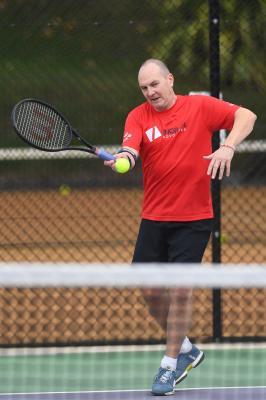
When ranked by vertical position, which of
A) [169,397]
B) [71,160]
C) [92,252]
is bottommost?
[169,397]

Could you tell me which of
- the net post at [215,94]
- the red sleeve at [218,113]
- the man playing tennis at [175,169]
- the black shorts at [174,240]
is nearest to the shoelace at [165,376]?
the man playing tennis at [175,169]

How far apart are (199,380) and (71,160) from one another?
4.79 metres

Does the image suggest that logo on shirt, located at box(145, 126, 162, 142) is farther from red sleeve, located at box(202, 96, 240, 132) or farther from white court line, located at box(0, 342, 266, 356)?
white court line, located at box(0, 342, 266, 356)

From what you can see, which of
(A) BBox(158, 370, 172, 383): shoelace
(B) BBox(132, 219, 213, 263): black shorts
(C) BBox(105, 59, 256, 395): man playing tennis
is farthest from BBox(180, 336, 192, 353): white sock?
(B) BBox(132, 219, 213, 263): black shorts

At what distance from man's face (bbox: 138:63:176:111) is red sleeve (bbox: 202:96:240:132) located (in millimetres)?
193

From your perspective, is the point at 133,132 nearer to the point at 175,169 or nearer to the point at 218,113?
the point at 175,169

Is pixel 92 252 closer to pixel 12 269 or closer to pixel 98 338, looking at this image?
pixel 98 338

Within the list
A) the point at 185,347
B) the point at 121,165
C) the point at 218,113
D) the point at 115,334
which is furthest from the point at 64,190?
the point at 121,165

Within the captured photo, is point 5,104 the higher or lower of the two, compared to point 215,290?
higher

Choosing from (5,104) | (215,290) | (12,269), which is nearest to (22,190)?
(5,104)

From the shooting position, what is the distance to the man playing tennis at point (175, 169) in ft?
20.3

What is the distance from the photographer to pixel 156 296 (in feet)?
21.5

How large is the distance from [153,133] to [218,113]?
0.33 meters

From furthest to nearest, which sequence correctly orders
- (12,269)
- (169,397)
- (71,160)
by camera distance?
1. (71,160)
2. (169,397)
3. (12,269)
